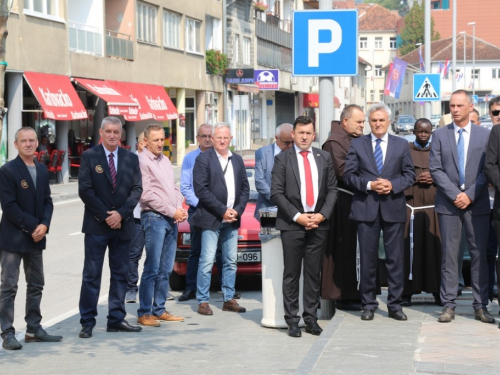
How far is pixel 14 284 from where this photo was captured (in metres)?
8.84

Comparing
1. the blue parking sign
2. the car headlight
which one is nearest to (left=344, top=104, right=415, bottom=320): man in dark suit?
the blue parking sign

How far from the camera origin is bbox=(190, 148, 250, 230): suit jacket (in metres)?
10.7

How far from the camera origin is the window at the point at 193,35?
50.4m

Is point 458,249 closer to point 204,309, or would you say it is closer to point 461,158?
point 461,158

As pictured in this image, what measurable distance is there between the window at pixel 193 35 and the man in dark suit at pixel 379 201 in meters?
41.2

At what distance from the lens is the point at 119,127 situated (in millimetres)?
9484

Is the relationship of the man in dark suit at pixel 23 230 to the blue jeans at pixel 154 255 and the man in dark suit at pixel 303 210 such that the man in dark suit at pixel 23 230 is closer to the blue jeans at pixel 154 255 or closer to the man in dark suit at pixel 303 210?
the blue jeans at pixel 154 255

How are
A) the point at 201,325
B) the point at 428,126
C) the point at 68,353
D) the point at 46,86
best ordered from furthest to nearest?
the point at 46,86 → the point at 428,126 → the point at 201,325 → the point at 68,353

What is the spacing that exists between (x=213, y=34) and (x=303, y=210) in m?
46.7

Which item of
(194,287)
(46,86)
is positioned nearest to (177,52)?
(46,86)

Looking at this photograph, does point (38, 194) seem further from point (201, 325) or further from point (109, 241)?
point (201, 325)

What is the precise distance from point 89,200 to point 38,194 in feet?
1.64

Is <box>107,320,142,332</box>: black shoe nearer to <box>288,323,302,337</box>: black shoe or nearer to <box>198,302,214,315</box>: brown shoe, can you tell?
<box>198,302,214,315</box>: brown shoe

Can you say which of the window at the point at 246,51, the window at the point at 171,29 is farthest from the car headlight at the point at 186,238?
the window at the point at 246,51
